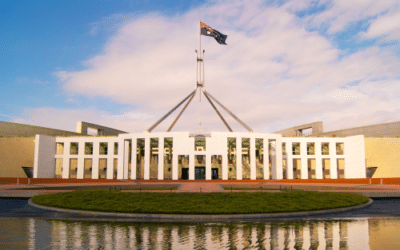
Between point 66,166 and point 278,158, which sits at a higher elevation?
point 278,158

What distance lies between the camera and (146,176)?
→ 46344 mm

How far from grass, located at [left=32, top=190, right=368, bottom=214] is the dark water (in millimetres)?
2177

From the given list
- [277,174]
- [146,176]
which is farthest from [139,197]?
[277,174]

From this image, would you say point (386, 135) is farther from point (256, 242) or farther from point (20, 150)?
point (20, 150)

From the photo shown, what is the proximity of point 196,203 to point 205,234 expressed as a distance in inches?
250

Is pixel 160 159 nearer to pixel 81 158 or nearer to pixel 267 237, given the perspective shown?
pixel 81 158

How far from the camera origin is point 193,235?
10719 mm

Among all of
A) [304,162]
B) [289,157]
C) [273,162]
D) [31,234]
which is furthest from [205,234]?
[304,162]

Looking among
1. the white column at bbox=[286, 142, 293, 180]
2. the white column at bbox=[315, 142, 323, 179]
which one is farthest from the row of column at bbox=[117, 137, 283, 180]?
the white column at bbox=[315, 142, 323, 179]

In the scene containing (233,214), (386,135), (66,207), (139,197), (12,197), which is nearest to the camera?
(233,214)

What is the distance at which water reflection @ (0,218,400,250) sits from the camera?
30.5ft

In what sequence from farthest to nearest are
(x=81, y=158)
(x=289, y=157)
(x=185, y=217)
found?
(x=289, y=157) < (x=81, y=158) < (x=185, y=217)

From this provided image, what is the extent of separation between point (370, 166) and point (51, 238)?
59.7m

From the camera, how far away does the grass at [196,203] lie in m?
15.3
